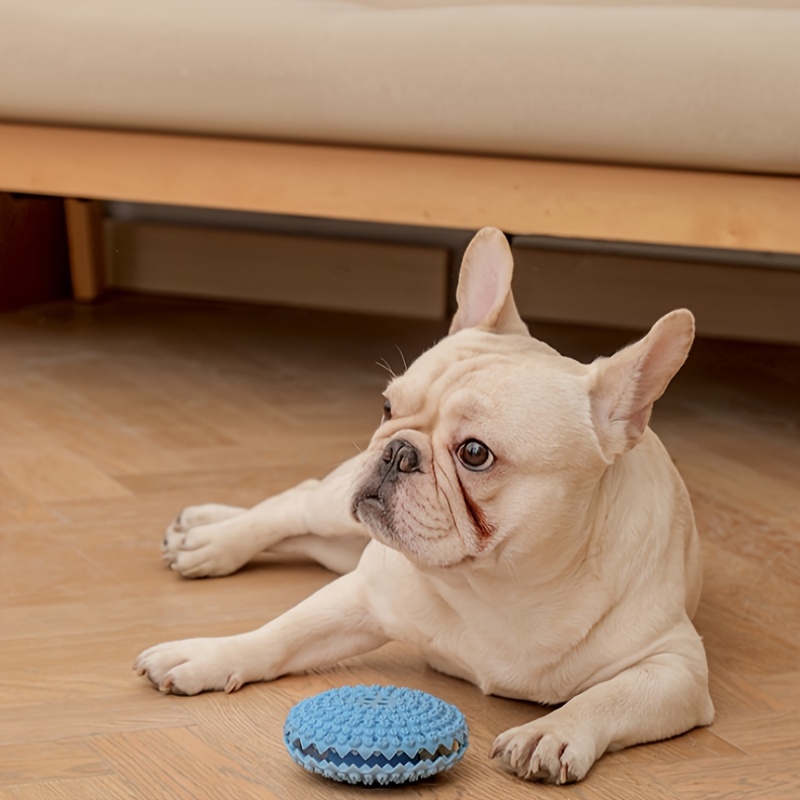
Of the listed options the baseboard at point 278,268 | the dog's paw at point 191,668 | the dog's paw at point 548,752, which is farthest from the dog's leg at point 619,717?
the baseboard at point 278,268

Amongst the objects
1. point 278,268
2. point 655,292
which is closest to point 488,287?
point 655,292

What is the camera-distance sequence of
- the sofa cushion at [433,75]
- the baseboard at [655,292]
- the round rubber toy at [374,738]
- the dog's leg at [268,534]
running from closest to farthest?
the round rubber toy at [374,738] → the dog's leg at [268,534] → the sofa cushion at [433,75] → the baseboard at [655,292]

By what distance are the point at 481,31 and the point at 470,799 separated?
1.32 metres

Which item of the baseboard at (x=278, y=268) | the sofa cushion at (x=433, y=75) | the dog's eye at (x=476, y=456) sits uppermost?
the sofa cushion at (x=433, y=75)

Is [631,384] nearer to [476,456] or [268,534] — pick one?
[476,456]

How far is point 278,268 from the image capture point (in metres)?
3.38

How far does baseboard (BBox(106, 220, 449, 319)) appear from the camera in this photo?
327cm

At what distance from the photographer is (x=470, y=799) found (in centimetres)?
107

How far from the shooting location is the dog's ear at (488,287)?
1.30 m

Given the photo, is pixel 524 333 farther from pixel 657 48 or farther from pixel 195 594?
pixel 657 48

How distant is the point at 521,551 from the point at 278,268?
2.34m

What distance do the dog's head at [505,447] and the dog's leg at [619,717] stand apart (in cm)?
15

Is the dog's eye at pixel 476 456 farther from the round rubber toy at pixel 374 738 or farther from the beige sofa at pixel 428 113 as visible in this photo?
the beige sofa at pixel 428 113

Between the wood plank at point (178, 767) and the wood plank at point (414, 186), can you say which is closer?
the wood plank at point (178, 767)
